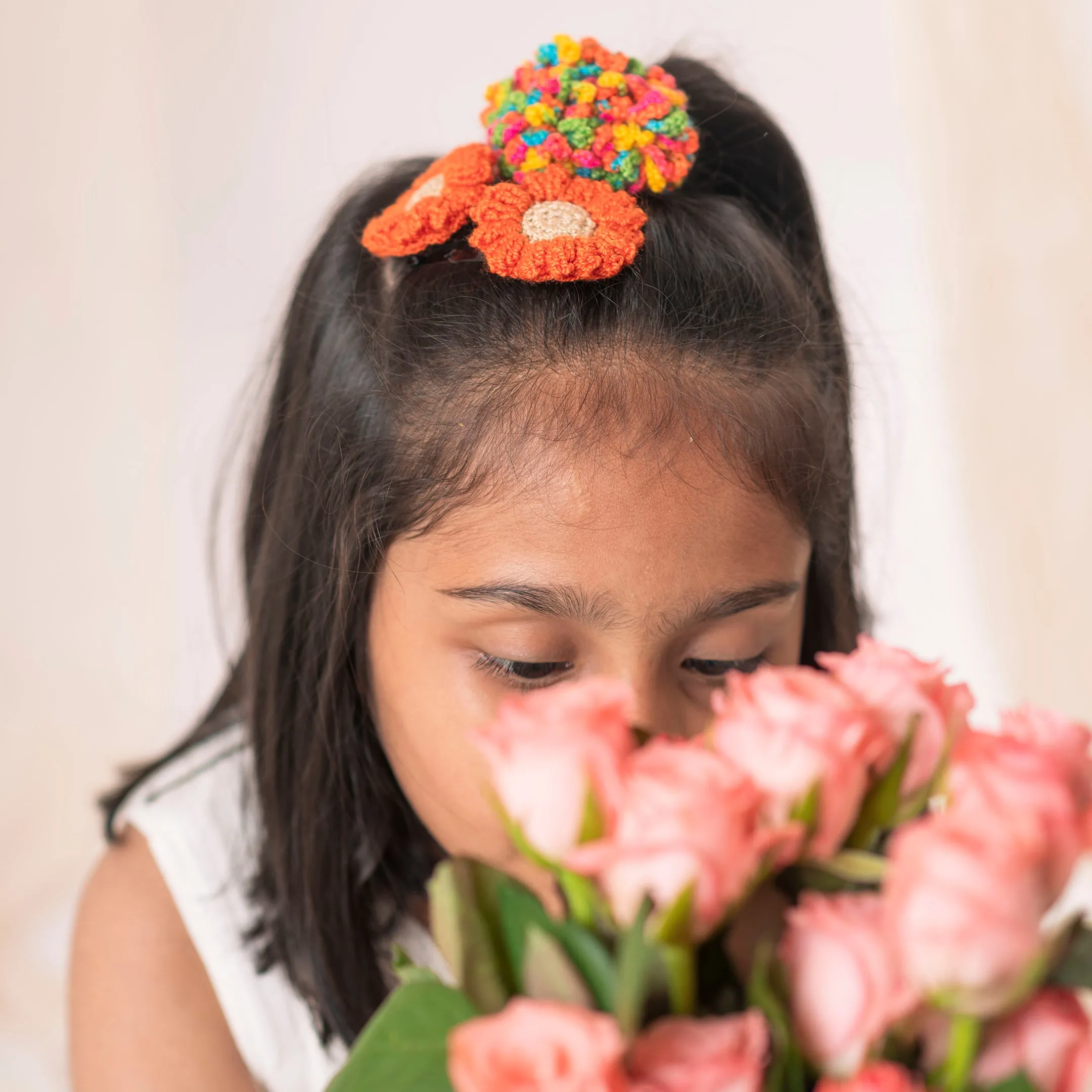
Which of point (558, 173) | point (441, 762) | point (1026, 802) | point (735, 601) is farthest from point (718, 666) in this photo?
point (1026, 802)

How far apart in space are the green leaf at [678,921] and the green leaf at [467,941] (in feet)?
0.14

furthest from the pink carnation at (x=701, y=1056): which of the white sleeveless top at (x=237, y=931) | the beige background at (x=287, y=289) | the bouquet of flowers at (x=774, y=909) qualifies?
the beige background at (x=287, y=289)

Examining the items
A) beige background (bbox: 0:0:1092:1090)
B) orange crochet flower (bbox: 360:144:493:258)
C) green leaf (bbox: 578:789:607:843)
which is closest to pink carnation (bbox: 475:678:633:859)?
green leaf (bbox: 578:789:607:843)

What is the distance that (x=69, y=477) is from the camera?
53.2 inches

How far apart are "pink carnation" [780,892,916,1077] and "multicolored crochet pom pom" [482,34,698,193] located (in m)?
0.45

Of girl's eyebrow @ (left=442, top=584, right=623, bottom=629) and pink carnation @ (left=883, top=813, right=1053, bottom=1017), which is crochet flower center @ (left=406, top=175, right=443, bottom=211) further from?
pink carnation @ (left=883, top=813, right=1053, bottom=1017)

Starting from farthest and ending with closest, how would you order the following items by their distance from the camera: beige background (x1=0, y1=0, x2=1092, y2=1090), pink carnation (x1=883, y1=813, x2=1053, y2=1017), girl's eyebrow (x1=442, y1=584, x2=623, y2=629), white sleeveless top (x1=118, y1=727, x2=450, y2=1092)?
beige background (x1=0, y1=0, x2=1092, y2=1090), white sleeveless top (x1=118, y1=727, x2=450, y2=1092), girl's eyebrow (x1=442, y1=584, x2=623, y2=629), pink carnation (x1=883, y1=813, x2=1053, y2=1017)

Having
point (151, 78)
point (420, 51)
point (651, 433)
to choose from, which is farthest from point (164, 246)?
point (651, 433)

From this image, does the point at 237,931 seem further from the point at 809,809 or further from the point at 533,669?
the point at 809,809

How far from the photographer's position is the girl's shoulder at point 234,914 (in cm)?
79

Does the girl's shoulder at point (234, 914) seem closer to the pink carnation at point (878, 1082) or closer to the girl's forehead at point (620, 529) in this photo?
the girl's forehead at point (620, 529)

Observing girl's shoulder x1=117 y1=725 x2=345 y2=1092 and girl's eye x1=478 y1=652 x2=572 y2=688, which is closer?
girl's eye x1=478 y1=652 x2=572 y2=688

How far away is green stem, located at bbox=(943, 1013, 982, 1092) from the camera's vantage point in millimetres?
222

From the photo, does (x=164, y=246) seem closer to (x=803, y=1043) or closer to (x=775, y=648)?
(x=775, y=648)
